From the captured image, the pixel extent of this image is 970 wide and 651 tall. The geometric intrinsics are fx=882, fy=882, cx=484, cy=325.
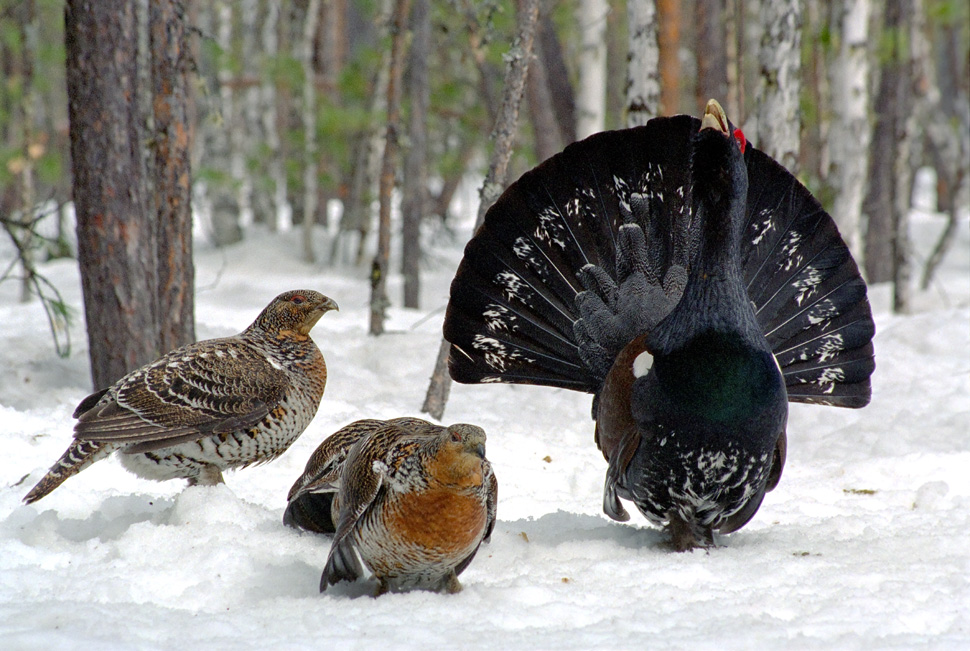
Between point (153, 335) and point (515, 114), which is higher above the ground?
point (515, 114)

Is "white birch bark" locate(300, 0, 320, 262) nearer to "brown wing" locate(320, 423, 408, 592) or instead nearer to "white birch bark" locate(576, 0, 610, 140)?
"white birch bark" locate(576, 0, 610, 140)

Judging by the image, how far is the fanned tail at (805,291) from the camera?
13.1 ft

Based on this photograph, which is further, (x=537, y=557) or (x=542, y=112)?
(x=542, y=112)

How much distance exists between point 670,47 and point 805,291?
5035mm

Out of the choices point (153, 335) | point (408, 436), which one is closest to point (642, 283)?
point (408, 436)

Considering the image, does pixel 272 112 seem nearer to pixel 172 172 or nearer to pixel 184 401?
pixel 172 172

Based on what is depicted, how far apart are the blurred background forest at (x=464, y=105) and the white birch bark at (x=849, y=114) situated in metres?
0.02

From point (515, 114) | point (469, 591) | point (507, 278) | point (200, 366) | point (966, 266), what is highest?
point (515, 114)

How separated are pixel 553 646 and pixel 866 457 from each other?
3.53 m

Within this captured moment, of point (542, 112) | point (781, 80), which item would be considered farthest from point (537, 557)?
point (542, 112)

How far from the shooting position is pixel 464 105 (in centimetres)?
1506

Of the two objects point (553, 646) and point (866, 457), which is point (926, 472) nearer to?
point (866, 457)

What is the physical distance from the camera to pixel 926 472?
477 centimetres

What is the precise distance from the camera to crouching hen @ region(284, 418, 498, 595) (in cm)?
264
